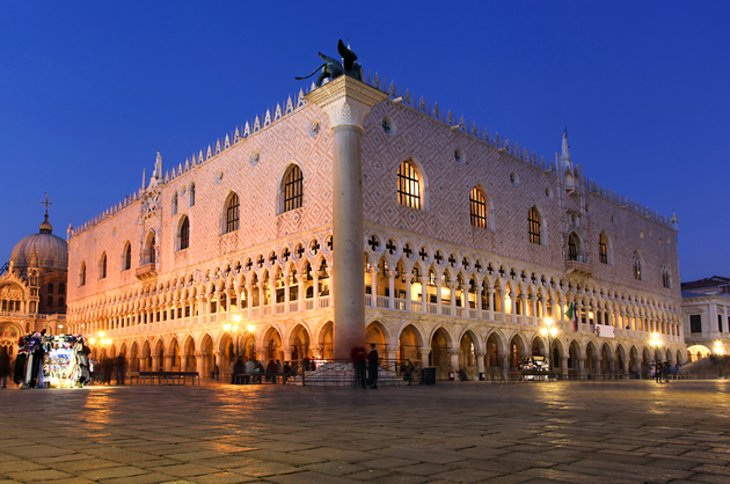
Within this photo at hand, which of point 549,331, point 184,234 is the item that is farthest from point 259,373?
point 549,331

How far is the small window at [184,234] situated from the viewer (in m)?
37.3

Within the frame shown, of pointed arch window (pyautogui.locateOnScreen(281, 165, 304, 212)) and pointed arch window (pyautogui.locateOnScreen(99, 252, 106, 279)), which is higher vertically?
pointed arch window (pyautogui.locateOnScreen(281, 165, 304, 212))

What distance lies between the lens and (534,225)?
37438 millimetres

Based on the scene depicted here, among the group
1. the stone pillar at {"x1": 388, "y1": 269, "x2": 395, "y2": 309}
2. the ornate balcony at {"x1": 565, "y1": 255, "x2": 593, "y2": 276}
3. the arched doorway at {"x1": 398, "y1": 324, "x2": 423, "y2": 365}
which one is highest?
the ornate balcony at {"x1": 565, "y1": 255, "x2": 593, "y2": 276}

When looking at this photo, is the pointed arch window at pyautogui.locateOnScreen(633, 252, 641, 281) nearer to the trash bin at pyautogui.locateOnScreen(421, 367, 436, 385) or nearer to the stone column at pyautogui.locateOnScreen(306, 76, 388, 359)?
the trash bin at pyautogui.locateOnScreen(421, 367, 436, 385)

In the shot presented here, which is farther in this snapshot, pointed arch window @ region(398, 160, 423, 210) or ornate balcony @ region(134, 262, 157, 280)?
ornate balcony @ region(134, 262, 157, 280)

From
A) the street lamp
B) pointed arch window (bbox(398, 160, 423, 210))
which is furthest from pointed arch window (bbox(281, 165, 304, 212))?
the street lamp

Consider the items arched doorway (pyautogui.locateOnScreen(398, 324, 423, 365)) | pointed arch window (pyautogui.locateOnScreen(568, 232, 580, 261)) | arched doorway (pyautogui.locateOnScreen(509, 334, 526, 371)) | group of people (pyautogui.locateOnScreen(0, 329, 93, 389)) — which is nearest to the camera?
group of people (pyautogui.locateOnScreen(0, 329, 93, 389))

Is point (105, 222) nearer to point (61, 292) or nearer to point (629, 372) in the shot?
point (61, 292)

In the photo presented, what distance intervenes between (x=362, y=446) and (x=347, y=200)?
61.2 ft

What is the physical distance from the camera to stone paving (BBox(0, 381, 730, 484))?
4.03 meters

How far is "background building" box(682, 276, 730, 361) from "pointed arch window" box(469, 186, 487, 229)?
28159 mm

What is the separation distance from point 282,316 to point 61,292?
47825mm

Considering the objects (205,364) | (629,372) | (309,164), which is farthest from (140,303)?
(629,372)
